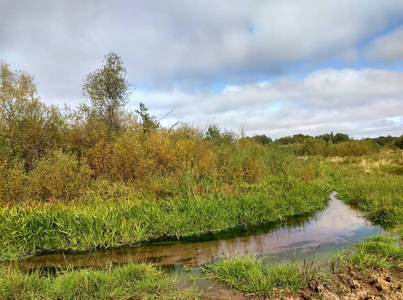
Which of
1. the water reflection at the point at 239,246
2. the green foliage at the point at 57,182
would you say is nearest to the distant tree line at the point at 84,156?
the green foliage at the point at 57,182

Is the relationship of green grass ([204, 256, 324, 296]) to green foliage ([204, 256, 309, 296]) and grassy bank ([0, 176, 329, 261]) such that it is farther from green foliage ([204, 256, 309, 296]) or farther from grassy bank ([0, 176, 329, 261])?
grassy bank ([0, 176, 329, 261])

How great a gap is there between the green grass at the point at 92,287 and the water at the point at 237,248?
593mm

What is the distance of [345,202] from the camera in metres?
11.4

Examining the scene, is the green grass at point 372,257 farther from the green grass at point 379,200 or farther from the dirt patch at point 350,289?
the green grass at point 379,200

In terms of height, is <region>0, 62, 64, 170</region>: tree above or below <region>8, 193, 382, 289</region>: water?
above

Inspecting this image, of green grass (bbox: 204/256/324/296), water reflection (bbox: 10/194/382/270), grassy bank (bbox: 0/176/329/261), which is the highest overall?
grassy bank (bbox: 0/176/329/261)

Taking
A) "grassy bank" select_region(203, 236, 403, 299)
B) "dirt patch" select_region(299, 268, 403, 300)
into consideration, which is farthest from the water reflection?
"dirt patch" select_region(299, 268, 403, 300)

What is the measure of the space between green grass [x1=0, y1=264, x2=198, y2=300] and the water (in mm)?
593

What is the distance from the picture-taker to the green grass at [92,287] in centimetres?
399

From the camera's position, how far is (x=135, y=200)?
8.38 metres

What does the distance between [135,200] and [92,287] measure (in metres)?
4.35

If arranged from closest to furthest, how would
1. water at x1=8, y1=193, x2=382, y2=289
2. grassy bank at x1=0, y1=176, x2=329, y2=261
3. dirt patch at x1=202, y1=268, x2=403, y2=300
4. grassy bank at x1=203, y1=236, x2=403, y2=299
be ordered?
dirt patch at x1=202, y1=268, x2=403, y2=300
grassy bank at x1=203, y1=236, x2=403, y2=299
water at x1=8, y1=193, x2=382, y2=289
grassy bank at x1=0, y1=176, x2=329, y2=261

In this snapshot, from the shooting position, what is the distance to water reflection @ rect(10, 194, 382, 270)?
5.93m

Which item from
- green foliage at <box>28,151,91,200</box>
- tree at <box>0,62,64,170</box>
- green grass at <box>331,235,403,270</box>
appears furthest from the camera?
tree at <box>0,62,64,170</box>
